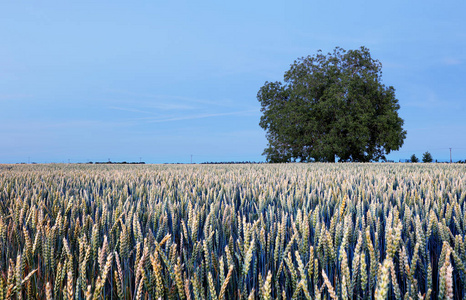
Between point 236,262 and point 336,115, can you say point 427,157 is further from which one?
point 236,262

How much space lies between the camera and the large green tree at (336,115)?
26344 mm

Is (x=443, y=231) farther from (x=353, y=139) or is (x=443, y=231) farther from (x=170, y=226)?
(x=353, y=139)

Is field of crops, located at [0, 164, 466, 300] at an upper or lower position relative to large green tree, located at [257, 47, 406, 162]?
lower

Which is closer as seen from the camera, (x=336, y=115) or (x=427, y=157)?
(x=336, y=115)

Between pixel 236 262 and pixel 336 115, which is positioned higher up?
pixel 336 115

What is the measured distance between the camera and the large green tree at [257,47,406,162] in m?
26.3

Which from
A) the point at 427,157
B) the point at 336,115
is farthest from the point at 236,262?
the point at 427,157

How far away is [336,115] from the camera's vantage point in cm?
2641

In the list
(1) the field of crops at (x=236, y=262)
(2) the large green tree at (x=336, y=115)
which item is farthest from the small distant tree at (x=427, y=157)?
(1) the field of crops at (x=236, y=262)

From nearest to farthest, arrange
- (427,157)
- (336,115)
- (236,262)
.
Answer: (236,262), (336,115), (427,157)

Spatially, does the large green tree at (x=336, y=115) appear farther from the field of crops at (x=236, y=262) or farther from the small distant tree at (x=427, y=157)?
the field of crops at (x=236, y=262)

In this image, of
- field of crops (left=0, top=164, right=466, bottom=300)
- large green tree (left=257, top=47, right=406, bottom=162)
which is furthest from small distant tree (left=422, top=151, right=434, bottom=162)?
field of crops (left=0, top=164, right=466, bottom=300)

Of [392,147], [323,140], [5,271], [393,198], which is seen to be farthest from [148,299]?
[392,147]

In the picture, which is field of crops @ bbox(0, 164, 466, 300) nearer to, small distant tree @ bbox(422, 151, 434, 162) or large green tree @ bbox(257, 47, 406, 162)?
large green tree @ bbox(257, 47, 406, 162)
